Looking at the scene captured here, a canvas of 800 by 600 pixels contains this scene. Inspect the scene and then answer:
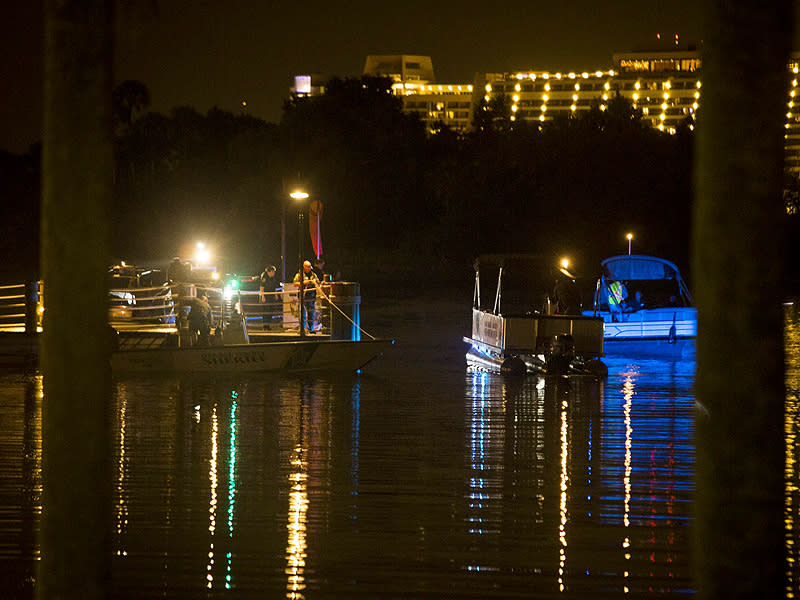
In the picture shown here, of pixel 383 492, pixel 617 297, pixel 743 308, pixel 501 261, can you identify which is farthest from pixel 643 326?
pixel 743 308

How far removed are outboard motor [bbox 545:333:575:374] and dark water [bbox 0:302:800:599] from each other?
2398mm

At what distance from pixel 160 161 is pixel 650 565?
8397cm

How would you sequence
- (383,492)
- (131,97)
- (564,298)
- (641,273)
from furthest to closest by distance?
(131,97) → (641,273) → (564,298) → (383,492)

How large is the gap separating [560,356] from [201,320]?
682 cm

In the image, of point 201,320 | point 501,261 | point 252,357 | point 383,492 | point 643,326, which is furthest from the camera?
point 643,326

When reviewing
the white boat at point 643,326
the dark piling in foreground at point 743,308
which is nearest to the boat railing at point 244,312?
the white boat at point 643,326

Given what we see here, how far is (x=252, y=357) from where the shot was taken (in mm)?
19500

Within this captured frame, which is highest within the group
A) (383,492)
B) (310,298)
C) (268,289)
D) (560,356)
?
(268,289)

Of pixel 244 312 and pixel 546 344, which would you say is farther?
pixel 244 312

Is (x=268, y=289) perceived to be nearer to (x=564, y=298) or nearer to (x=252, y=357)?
(x=252, y=357)

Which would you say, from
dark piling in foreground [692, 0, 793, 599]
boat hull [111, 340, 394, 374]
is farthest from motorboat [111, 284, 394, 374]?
dark piling in foreground [692, 0, 793, 599]

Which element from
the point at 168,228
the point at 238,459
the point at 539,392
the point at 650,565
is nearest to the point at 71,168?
the point at 650,565

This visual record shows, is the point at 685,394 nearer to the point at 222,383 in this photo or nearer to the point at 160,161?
A: the point at 222,383

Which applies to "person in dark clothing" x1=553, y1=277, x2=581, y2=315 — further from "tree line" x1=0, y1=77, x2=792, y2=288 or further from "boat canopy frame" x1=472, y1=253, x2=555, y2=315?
"tree line" x1=0, y1=77, x2=792, y2=288
